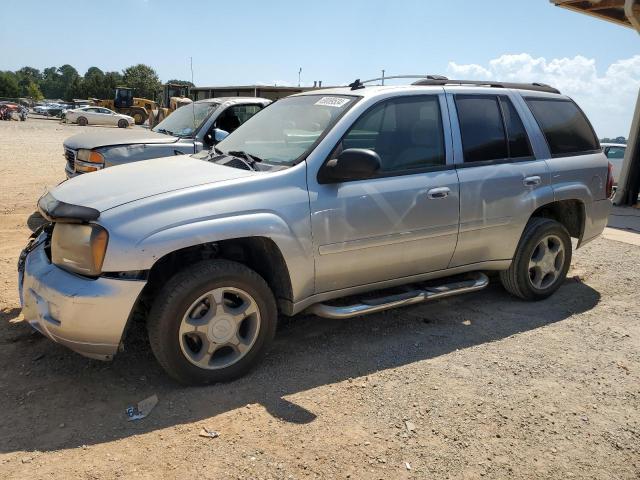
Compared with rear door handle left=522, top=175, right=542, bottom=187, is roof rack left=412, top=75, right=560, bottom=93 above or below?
above

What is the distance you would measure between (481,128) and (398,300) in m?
1.60

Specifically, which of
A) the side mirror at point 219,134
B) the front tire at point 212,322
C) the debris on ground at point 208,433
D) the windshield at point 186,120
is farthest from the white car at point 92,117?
the debris on ground at point 208,433

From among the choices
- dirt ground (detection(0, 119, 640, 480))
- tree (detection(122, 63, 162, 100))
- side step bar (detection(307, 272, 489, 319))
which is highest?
tree (detection(122, 63, 162, 100))

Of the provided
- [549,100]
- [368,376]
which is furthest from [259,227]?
[549,100]

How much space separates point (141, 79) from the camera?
8412 centimetres

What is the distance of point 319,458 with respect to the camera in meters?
2.73

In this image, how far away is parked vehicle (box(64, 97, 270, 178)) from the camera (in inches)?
265

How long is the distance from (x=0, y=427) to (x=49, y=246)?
111 cm

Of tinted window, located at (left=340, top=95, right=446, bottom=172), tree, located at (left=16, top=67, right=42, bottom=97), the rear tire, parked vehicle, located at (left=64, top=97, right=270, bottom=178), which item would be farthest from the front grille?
tree, located at (left=16, top=67, right=42, bottom=97)

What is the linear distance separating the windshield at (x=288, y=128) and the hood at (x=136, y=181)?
1.24 feet

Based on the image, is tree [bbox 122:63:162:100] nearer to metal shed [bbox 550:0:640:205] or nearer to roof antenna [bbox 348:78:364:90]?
metal shed [bbox 550:0:640:205]

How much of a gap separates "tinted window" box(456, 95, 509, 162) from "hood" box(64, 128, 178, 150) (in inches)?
161

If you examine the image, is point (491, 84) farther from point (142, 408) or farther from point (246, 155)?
point (142, 408)

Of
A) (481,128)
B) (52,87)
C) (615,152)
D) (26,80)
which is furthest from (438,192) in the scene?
(52,87)
